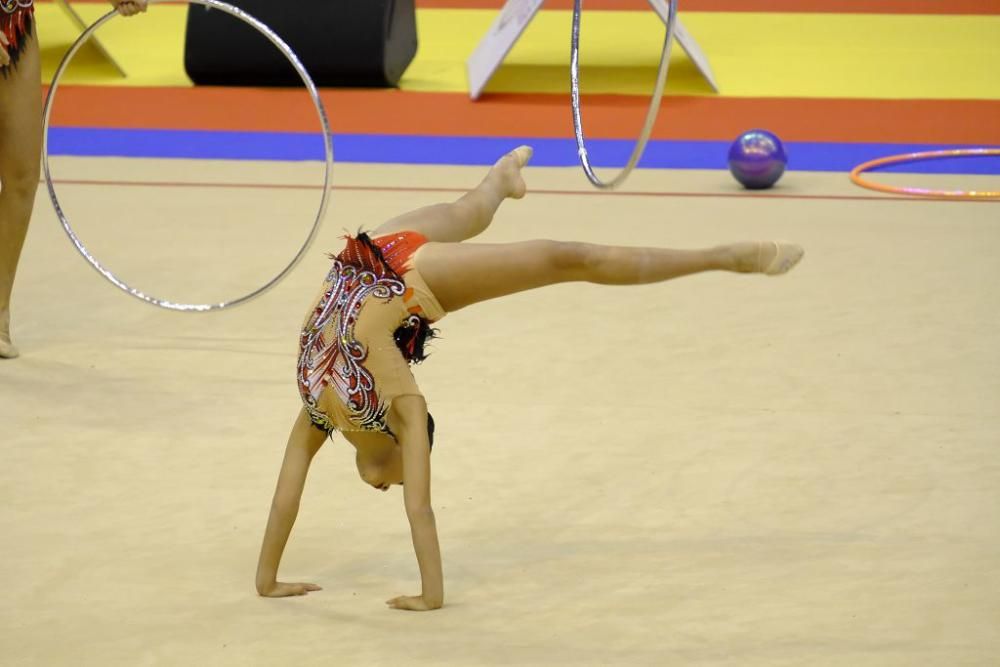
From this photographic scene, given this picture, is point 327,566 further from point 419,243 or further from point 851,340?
point 851,340

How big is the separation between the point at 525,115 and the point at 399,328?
5.62 metres

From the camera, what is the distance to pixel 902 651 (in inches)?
108

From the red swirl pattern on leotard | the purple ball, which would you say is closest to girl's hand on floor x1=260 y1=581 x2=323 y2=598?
the red swirl pattern on leotard

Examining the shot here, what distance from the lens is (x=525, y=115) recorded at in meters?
8.52

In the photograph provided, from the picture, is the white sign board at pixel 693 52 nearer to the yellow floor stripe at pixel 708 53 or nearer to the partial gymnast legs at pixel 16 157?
the yellow floor stripe at pixel 708 53

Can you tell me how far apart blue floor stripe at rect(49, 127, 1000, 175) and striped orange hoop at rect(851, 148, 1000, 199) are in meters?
0.24

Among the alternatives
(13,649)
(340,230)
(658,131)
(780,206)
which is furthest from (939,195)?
(13,649)

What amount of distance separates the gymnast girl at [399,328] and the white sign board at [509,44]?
5.44 m

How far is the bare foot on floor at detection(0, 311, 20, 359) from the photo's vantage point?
4793 mm

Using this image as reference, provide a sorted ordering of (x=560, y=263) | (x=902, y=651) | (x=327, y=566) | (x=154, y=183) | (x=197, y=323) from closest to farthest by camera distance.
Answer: (x=902, y=651), (x=560, y=263), (x=327, y=566), (x=197, y=323), (x=154, y=183)

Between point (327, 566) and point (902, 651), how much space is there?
130 centimetres

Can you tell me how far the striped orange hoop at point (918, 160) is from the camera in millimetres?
6586

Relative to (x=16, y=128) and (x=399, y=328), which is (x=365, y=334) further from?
(x=16, y=128)

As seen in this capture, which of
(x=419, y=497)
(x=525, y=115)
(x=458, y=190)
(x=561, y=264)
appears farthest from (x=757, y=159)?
(x=419, y=497)
